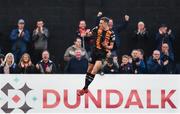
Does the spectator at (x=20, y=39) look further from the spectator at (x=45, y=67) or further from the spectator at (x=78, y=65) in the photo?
the spectator at (x=78, y=65)

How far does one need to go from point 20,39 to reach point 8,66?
199 centimetres

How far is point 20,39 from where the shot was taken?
18938 millimetres

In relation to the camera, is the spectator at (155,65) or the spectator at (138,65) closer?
the spectator at (155,65)

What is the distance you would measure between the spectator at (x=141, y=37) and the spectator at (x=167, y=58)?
32.9 inches

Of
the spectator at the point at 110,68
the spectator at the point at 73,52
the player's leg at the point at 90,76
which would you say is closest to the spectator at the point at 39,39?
the spectator at the point at 73,52

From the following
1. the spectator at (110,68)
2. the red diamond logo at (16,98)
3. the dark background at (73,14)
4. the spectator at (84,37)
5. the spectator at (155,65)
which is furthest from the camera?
the dark background at (73,14)

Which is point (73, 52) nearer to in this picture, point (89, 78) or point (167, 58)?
point (167, 58)

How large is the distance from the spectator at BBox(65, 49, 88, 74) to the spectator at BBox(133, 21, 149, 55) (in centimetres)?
224

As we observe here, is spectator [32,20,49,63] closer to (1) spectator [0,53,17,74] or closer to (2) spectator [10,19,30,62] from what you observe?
(2) spectator [10,19,30,62]

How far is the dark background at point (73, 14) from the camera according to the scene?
66.7 feet

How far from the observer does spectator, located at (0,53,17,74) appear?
17.0m

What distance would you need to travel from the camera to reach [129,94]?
1653cm

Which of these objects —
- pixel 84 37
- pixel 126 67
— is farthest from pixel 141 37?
pixel 126 67

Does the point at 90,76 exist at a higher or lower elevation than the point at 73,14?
lower
